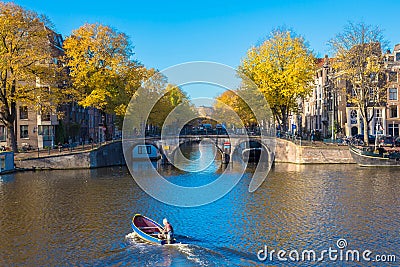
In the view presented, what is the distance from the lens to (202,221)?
2986cm

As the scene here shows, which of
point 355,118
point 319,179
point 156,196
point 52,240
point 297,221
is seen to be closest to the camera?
point 52,240

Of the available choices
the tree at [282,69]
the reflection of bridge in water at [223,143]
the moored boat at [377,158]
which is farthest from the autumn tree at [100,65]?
the moored boat at [377,158]

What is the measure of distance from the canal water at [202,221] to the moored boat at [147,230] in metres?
0.45

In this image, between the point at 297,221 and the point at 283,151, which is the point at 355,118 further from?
the point at 297,221

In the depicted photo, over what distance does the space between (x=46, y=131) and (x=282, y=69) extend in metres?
36.5

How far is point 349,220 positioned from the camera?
97.2ft

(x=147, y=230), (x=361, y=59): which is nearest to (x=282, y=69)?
(x=361, y=59)

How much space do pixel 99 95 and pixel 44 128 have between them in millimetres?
13575

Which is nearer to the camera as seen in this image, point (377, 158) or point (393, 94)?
point (377, 158)

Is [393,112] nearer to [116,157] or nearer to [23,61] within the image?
[116,157]

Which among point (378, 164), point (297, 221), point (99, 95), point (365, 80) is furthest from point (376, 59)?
point (297, 221)

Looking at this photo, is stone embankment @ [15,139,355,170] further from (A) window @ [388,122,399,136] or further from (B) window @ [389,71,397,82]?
(A) window @ [388,122,399,136]

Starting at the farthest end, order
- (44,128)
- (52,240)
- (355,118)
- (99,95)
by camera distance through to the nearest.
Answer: (355,118) < (44,128) < (99,95) < (52,240)

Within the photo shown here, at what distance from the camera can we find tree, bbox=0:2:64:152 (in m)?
54.0
